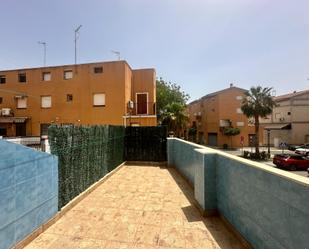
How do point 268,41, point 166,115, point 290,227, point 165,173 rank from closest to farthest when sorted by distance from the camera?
point 290,227
point 165,173
point 268,41
point 166,115

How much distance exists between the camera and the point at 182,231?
4699 mm

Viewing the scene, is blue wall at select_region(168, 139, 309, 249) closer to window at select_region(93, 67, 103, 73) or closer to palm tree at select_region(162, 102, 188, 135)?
window at select_region(93, 67, 103, 73)

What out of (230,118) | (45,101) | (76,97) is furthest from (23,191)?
(230,118)

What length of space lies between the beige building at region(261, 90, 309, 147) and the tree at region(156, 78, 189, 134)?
16.3 meters

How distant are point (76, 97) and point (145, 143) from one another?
1120cm

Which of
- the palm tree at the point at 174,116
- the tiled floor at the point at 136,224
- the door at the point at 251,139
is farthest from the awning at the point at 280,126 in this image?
the tiled floor at the point at 136,224

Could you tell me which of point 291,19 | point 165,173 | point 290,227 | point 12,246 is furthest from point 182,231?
point 291,19

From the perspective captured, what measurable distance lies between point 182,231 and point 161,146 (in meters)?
8.91

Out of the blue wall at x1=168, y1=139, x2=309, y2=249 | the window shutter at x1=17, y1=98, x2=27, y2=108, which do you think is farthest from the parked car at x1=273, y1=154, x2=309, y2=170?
the window shutter at x1=17, y1=98, x2=27, y2=108

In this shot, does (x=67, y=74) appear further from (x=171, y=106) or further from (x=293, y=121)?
(x=293, y=121)

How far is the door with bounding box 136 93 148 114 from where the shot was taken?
21531mm

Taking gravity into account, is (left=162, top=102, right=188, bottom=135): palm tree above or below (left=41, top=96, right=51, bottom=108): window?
below

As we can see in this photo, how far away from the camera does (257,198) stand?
3.48 metres

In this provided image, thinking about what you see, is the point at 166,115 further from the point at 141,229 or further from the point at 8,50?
the point at 141,229
